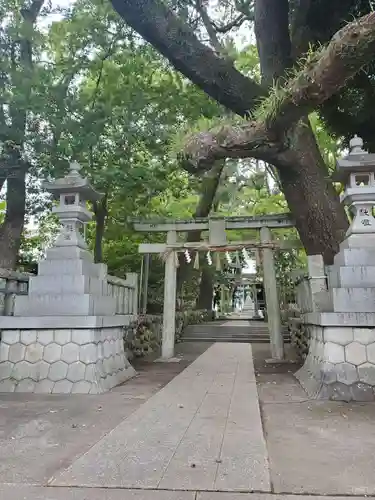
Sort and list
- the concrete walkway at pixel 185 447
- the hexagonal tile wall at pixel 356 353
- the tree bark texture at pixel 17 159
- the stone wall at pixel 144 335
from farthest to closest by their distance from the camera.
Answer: the stone wall at pixel 144 335, the tree bark texture at pixel 17 159, the hexagonal tile wall at pixel 356 353, the concrete walkway at pixel 185 447

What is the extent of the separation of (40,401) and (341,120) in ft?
23.6

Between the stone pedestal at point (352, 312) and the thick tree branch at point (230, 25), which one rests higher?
the thick tree branch at point (230, 25)

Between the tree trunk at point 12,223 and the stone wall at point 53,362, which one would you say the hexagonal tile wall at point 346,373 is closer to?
the stone wall at point 53,362

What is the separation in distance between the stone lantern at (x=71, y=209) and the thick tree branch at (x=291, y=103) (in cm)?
187

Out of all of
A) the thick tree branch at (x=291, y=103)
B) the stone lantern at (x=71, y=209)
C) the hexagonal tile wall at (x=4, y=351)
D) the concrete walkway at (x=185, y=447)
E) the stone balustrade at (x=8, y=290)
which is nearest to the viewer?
the concrete walkway at (x=185, y=447)

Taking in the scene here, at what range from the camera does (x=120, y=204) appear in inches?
462

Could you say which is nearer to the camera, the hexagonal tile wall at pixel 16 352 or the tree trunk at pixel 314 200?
the hexagonal tile wall at pixel 16 352

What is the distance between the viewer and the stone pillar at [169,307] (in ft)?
34.2

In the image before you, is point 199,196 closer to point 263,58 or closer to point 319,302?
point 263,58

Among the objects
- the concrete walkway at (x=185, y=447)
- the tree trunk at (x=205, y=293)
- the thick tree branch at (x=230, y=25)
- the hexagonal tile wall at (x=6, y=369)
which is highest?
the thick tree branch at (x=230, y=25)

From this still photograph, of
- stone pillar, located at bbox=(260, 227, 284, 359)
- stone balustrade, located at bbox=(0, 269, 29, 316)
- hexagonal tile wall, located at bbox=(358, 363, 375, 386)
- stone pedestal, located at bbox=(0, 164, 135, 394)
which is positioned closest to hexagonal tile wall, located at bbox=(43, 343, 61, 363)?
stone pedestal, located at bbox=(0, 164, 135, 394)

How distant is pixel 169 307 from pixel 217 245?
6.67ft

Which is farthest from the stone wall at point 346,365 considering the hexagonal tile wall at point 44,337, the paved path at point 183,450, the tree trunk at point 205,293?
the tree trunk at point 205,293

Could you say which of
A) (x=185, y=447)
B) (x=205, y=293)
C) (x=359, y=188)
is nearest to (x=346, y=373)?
(x=359, y=188)
